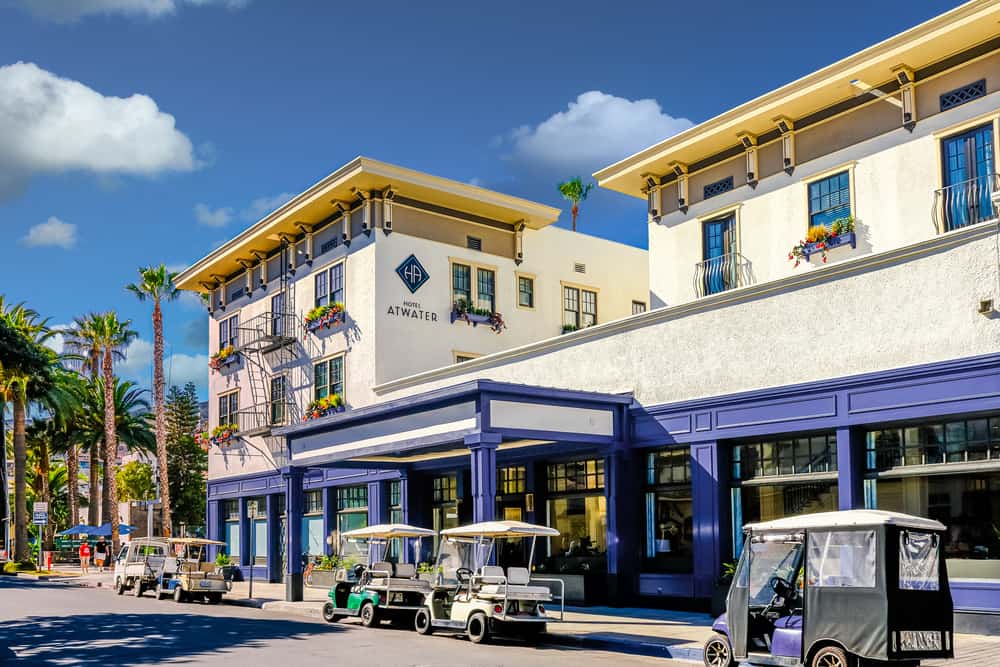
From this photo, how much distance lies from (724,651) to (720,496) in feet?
26.9

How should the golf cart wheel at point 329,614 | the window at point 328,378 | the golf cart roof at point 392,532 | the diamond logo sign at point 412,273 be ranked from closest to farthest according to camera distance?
1. the golf cart wheel at point 329,614
2. the golf cart roof at point 392,532
3. the diamond logo sign at point 412,273
4. the window at point 328,378

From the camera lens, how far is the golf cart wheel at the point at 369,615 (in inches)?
848

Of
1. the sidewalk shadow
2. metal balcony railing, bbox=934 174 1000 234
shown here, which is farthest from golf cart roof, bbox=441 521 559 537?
metal balcony railing, bbox=934 174 1000 234

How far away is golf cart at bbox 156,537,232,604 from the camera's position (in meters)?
29.7

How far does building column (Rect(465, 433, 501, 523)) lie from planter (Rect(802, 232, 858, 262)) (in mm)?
8870

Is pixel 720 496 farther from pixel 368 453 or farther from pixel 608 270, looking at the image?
pixel 608 270

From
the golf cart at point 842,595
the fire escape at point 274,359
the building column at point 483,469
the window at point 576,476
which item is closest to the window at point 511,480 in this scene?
the window at point 576,476

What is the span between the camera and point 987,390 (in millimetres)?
16922

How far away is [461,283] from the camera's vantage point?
34719 millimetres

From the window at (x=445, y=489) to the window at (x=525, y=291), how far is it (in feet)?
25.4

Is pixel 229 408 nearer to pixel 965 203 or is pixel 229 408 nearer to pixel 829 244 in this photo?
pixel 829 244

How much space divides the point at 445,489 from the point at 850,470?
1400 cm

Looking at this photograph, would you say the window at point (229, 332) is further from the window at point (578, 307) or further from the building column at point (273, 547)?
the window at point (578, 307)

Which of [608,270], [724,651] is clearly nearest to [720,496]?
[724,651]
